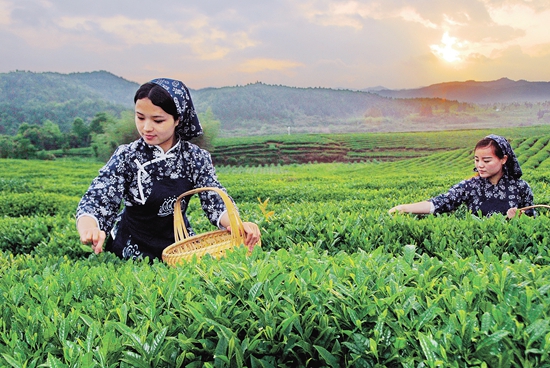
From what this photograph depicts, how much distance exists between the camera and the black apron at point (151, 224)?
308 cm

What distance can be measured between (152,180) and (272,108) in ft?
143

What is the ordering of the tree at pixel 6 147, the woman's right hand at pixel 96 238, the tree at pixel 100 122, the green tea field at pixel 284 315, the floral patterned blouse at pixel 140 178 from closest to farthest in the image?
the green tea field at pixel 284 315 → the woman's right hand at pixel 96 238 → the floral patterned blouse at pixel 140 178 → the tree at pixel 6 147 → the tree at pixel 100 122

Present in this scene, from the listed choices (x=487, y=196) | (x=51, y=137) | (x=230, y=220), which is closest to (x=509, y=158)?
(x=487, y=196)

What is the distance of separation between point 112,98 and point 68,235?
201 ft

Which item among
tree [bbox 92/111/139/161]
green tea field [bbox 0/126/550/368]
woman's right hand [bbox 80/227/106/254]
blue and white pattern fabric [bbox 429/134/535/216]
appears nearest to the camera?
green tea field [bbox 0/126/550/368]

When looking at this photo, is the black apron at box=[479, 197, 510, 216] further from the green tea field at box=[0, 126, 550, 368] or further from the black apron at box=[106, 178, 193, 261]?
the black apron at box=[106, 178, 193, 261]

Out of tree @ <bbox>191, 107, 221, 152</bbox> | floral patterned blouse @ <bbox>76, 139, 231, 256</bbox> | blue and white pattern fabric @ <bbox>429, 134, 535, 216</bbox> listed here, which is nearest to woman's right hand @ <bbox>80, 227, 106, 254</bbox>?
floral patterned blouse @ <bbox>76, 139, 231, 256</bbox>

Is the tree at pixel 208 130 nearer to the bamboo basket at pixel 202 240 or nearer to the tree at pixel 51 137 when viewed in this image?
the tree at pixel 51 137

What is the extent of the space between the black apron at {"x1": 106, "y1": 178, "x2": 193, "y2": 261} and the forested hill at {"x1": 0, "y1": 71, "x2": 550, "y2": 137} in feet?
83.8

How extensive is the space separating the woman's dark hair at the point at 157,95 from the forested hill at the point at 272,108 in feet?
84.5

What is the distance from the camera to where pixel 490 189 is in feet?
14.3

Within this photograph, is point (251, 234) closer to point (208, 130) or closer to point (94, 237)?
point (94, 237)

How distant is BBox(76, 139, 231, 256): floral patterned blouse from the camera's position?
297 centimetres

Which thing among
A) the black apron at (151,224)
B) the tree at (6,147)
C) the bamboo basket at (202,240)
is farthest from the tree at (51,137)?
the bamboo basket at (202,240)
